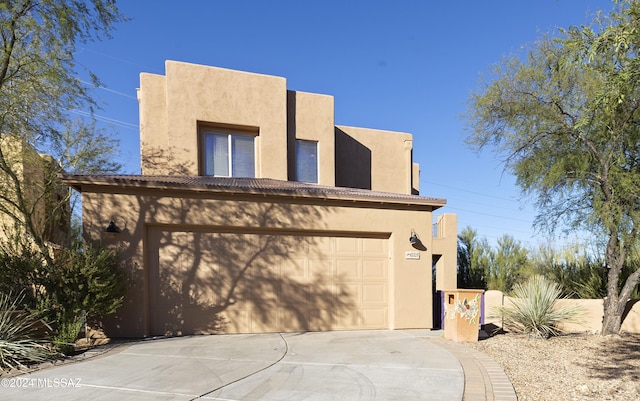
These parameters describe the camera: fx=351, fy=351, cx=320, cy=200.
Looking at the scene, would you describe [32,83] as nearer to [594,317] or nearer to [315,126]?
[315,126]

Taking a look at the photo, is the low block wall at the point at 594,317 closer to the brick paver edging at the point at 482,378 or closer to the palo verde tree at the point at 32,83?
the brick paver edging at the point at 482,378

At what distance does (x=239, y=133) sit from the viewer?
41.4ft

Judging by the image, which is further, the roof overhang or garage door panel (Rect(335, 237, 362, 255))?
garage door panel (Rect(335, 237, 362, 255))

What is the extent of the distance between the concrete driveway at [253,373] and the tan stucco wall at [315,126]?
7.15 metres

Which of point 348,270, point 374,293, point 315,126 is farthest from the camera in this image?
point 315,126

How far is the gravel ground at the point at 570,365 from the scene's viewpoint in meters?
4.90

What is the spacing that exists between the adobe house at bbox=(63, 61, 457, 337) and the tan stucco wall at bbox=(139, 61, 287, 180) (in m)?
0.04

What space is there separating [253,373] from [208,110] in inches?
359

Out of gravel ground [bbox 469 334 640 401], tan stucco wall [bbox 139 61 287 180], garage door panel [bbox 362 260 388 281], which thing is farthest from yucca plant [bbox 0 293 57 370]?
gravel ground [bbox 469 334 640 401]

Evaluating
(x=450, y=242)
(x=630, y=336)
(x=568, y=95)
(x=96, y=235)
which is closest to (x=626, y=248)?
(x=630, y=336)

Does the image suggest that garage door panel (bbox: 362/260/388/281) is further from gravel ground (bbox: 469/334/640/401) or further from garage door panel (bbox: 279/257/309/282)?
gravel ground (bbox: 469/334/640/401)

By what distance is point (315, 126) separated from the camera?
44.8ft

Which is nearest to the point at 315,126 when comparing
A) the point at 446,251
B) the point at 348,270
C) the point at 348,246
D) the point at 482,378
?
the point at 348,246

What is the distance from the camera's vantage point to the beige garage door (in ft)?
28.0
